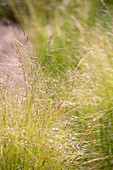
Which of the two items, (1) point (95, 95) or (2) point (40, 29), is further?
(2) point (40, 29)

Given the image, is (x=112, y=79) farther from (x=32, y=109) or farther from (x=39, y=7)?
(x=39, y=7)

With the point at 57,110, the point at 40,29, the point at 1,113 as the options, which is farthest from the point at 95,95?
the point at 40,29

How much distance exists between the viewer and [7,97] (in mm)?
1636

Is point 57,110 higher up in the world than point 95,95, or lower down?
higher up

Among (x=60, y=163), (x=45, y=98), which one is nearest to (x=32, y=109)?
(x=45, y=98)

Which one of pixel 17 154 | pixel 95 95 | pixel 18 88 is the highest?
pixel 18 88

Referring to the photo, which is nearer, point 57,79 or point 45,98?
point 45,98

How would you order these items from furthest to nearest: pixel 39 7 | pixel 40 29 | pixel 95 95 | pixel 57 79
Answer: pixel 39 7
pixel 40 29
pixel 95 95
pixel 57 79

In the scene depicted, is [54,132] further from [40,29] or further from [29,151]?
[40,29]

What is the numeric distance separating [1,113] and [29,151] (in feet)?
0.94

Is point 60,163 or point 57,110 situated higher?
point 57,110

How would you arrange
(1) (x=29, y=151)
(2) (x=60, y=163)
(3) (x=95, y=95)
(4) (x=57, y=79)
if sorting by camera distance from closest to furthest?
(1) (x=29, y=151) < (2) (x=60, y=163) < (4) (x=57, y=79) < (3) (x=95, y=95)

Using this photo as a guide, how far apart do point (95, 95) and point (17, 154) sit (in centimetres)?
108

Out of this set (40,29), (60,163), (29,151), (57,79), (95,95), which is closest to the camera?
(29,151)
